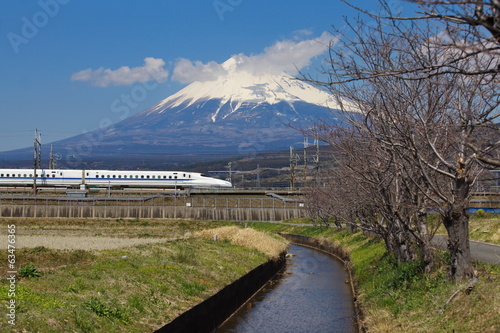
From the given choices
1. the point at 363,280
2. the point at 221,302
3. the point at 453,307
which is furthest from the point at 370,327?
the point at 363,280

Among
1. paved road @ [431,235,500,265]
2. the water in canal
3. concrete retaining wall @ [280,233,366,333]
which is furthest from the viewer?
concrete retaining wall @ [280,233,366,333]

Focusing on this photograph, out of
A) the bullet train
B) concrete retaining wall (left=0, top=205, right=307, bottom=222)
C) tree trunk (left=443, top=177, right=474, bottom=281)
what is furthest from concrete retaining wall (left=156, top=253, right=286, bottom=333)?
the bullet train

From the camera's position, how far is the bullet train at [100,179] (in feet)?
338

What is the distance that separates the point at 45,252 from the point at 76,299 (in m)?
11.9

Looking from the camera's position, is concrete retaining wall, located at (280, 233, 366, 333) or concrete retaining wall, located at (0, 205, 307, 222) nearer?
concrete retaining wall, located at (280, 233, 366, 333)

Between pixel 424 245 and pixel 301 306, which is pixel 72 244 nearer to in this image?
pixel 301 306

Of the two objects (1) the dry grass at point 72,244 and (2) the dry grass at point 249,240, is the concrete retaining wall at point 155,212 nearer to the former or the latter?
(1) the dry grass at point 72,244

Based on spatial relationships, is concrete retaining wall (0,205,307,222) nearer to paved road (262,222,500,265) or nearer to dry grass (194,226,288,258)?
dry grass (194,226,288,258)

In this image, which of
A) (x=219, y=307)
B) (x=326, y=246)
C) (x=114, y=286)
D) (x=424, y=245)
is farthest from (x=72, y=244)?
(x=424, y=245)

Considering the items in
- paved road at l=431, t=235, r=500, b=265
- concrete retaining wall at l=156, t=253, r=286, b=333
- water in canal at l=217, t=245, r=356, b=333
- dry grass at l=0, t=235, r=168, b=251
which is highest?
dry grass at l=0, t=235, r=168, b=251

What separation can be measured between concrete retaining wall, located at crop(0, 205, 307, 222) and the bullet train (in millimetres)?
25652

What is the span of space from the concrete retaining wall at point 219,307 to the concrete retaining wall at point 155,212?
46756 mm

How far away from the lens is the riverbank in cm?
1174

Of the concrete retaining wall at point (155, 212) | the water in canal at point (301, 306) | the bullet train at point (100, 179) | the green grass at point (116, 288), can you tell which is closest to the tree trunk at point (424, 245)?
the water in canal at point (301, 306)
